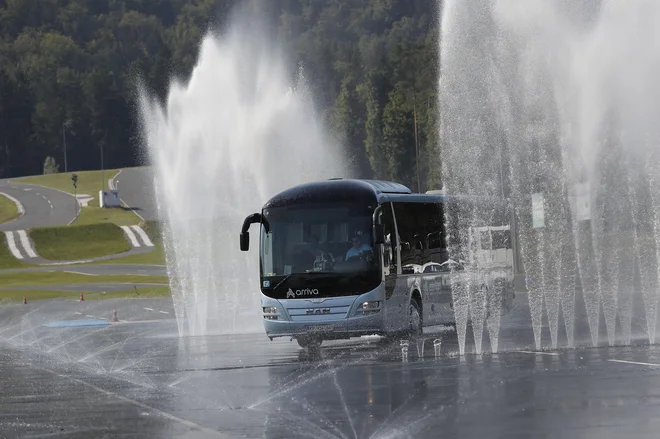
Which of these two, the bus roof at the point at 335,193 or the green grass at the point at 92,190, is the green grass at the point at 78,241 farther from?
the bus roof at the point at 335,193

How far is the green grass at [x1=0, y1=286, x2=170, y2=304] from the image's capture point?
60531 mm

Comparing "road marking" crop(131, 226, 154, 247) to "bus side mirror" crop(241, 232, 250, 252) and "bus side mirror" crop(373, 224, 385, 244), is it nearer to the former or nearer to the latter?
"bus side mirror" crop(241, 232, 250, 252)

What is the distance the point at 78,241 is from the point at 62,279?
28.3 m

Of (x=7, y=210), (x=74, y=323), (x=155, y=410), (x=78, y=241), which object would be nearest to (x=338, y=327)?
(x=155, y=410)

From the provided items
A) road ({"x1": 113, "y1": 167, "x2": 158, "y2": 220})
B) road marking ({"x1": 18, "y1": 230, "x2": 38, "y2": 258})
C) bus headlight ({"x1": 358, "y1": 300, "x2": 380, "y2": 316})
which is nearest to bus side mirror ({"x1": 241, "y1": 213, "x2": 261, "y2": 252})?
bus headlight ({"x1": 358, "y1": 300, "x2": 380, "y2": 316})

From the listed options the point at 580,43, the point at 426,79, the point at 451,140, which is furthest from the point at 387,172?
the point at 580,43

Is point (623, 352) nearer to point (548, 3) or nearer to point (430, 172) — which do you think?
point (548, 3)

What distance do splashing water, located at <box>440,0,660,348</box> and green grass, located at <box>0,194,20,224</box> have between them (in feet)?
133

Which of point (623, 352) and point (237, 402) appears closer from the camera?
point (237, 402)

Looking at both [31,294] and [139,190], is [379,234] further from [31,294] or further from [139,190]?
[139,190]

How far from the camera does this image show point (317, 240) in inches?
1079

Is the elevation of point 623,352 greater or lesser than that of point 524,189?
lesser

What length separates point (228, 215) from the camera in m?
43.6

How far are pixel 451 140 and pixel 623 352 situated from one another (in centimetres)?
6843
